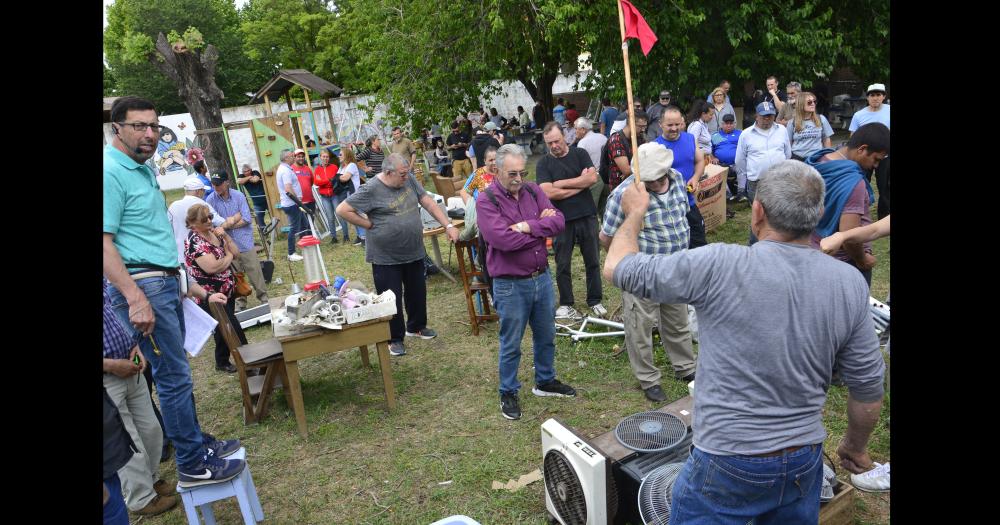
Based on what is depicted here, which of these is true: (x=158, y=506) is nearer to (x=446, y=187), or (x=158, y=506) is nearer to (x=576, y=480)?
(x=576, y=480)

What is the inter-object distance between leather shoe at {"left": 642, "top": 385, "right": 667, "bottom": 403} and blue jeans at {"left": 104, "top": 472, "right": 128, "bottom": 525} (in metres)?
3.42

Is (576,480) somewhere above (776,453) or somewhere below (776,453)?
below

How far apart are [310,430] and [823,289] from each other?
3.98 meters

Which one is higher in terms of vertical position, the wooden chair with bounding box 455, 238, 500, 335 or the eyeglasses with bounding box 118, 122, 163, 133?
the eyeglasses with bounding box 118, 122, 163, 133

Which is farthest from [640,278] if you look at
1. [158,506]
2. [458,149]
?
[458,149]

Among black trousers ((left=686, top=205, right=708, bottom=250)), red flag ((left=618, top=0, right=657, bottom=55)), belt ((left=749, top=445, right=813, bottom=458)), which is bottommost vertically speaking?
black trousers ((left=686, top=205, right=708, bottom=250))

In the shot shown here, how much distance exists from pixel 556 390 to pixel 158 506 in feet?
9.31

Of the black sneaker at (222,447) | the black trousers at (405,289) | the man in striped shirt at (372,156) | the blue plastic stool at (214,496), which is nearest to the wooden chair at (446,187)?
the man in striped shirt at (372,156)

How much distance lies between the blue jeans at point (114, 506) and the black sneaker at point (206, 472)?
706 millimetres

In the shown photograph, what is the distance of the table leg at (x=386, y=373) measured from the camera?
4812 millimetres

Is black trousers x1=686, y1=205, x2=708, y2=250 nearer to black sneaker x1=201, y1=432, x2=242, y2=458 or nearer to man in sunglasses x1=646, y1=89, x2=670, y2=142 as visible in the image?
man in sunglasses x1=646, y1=89, x2=670, y2=142

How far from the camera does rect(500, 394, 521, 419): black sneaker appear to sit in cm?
463

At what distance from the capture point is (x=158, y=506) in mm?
3922

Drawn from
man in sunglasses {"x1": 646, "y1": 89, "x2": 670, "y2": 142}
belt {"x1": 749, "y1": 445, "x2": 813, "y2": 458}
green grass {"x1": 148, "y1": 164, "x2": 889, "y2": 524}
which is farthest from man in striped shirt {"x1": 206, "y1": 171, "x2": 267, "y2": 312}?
belt {"x1": 749, "y1": 445, "x2": 813, "y2": 458}
